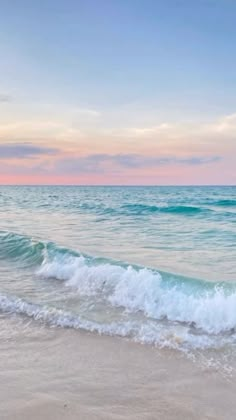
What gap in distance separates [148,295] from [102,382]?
2.85 metres

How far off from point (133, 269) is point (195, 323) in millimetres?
2342

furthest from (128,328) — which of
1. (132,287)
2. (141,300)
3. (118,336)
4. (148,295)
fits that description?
(132,287)

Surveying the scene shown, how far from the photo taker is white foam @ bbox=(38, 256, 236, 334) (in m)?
5.41

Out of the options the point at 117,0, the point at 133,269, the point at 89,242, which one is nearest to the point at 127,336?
the point at 133,269

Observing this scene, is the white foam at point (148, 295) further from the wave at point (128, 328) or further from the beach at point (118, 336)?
the wave at point (128, 328)

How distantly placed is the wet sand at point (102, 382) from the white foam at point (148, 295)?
120 cm

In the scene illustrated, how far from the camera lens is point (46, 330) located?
16.7 ft

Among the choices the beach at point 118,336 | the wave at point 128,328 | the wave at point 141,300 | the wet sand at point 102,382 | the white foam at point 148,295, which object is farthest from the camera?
the white foam at point 148,295

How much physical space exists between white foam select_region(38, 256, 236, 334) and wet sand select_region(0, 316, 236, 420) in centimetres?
120

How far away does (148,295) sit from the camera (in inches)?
253

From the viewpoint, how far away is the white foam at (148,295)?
5406 mm

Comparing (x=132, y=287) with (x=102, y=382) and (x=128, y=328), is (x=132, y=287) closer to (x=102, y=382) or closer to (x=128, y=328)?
(x=128, y=328)

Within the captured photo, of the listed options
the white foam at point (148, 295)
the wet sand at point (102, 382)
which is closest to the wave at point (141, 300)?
the white foam at point (148, 295)

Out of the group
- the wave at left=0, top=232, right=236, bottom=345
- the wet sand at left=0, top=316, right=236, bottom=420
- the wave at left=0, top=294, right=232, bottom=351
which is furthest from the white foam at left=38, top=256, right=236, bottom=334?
the wet sand at left=0, top=316, right=236, bottom=420
